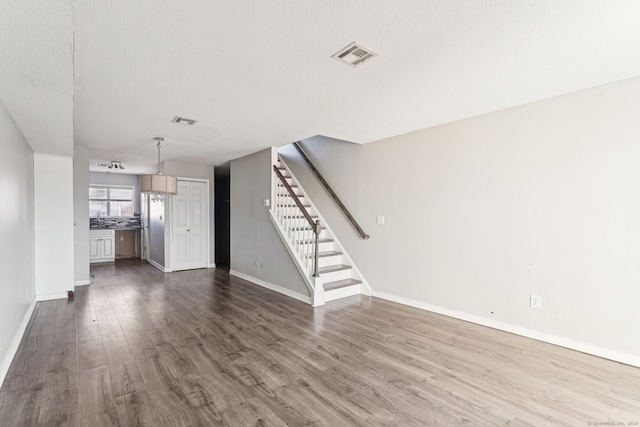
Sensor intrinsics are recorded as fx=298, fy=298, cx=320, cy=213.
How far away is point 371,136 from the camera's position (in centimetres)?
435

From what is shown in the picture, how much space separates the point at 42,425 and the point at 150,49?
96.7 inches

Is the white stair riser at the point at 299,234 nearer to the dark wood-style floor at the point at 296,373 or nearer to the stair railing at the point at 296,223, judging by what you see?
the stair railing at the point at 296,223

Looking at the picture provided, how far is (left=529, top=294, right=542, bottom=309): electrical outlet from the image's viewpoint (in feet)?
9.93

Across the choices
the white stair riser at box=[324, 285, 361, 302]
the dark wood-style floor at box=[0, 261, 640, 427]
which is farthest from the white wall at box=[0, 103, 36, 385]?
the white stair riser at box=[324, 285, 361, 302]

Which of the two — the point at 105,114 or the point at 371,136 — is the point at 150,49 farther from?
the point at 371,136

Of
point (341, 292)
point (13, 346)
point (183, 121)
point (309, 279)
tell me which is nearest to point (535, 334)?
point (341, 292)

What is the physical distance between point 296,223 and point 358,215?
106 centimetres

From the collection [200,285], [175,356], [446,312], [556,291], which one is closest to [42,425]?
[175,356]

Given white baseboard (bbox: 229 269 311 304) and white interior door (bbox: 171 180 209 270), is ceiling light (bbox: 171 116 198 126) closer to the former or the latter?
white baseboard (bbox: 229 269 311 304)

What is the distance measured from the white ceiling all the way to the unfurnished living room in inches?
0.7

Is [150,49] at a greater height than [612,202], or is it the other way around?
[150,49]

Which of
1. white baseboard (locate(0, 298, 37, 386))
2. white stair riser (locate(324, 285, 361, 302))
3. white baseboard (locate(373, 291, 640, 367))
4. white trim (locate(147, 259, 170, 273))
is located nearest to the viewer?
white baseboard (locate(0, 298, 37, 386))

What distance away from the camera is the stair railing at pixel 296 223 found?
4512 mm

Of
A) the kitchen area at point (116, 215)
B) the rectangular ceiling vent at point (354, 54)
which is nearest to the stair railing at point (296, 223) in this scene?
the rectangular ceiling vent at point (354, 54)
